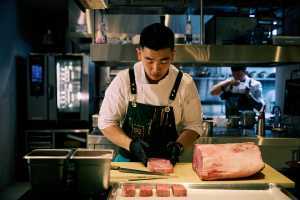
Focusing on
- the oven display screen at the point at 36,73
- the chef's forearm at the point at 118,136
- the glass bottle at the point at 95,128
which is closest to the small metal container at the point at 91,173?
the chef's forearm at the point at 118,136

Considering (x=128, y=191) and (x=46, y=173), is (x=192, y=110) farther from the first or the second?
(x=46, y=173)

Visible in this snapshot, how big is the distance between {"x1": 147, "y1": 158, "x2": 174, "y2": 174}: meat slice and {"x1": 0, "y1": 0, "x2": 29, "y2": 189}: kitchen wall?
359cm

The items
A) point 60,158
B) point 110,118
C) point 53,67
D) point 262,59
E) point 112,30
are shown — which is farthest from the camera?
point 53,67

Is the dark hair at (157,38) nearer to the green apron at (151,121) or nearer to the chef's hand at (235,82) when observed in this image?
the green apron at (151,121)

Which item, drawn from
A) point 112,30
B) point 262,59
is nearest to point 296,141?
point 262,59

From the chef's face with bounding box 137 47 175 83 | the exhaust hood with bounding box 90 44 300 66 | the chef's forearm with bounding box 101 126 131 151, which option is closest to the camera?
the chef's face with bounding box 137 47 175 83

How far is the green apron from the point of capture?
90.4 inches

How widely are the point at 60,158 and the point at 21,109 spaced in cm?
453

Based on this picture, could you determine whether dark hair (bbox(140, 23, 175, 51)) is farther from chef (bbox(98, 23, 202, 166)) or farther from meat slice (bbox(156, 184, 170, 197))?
meat slice (bbox(156, 184, 170, 197))

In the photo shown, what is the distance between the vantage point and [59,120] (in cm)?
536

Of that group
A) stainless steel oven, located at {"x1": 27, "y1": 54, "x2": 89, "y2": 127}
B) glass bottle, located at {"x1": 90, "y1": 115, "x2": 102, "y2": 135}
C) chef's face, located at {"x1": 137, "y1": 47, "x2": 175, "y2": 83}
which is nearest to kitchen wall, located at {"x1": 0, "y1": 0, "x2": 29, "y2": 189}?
stainless steel oven, located at {"x1": 27, "y1": 54, "x2": 89, "y2": 127}

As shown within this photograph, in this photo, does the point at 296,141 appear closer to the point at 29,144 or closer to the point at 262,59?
the point at 262,59

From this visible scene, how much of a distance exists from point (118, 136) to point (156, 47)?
600 mm

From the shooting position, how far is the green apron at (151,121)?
2295 mm
